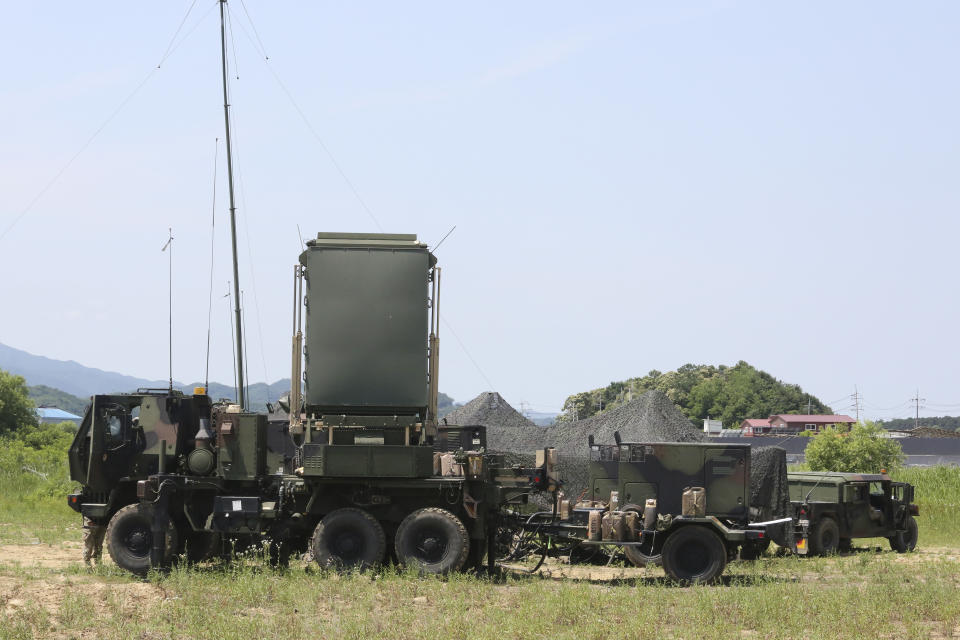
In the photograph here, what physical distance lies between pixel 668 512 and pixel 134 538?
7694mm

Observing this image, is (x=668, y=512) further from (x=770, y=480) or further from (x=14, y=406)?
(x=14, y=406)

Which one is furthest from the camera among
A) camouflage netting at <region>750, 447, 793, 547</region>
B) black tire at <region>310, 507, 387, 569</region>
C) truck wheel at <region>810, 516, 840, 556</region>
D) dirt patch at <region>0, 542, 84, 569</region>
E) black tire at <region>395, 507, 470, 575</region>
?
camouflage netting at <region>750, 447, 793, 547</region>

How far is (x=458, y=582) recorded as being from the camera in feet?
50.7

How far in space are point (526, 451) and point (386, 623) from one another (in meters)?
16.3

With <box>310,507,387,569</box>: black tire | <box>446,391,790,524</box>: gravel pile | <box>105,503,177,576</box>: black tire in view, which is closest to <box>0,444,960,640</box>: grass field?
<box>105,503,177,576</box>: black tire

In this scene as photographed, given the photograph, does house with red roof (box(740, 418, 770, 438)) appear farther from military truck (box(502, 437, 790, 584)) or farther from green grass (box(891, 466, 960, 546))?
military truck (box(502, 437, 790, 584))

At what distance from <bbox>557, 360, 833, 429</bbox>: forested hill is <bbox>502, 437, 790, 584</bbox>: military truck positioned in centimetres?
10309

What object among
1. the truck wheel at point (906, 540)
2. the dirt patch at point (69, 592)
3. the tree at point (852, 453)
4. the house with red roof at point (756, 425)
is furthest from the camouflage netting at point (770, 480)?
the house with red roof at point (756, 425)

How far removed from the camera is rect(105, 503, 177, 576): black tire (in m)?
16.7

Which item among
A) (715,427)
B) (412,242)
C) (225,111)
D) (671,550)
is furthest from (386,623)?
(715,427)

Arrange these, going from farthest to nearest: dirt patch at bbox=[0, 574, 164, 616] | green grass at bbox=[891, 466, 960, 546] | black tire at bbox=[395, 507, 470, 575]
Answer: green grass at bbox=[891, 466, 960, 546] < black tire at bbox=[395, 507, 470, 575] < dirt patch at bbox=[0, 574, 164, 616]

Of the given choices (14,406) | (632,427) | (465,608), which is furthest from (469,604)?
(14,406)

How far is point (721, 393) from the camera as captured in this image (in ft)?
428

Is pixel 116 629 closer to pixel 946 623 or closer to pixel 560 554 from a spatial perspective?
pixel 560 554
